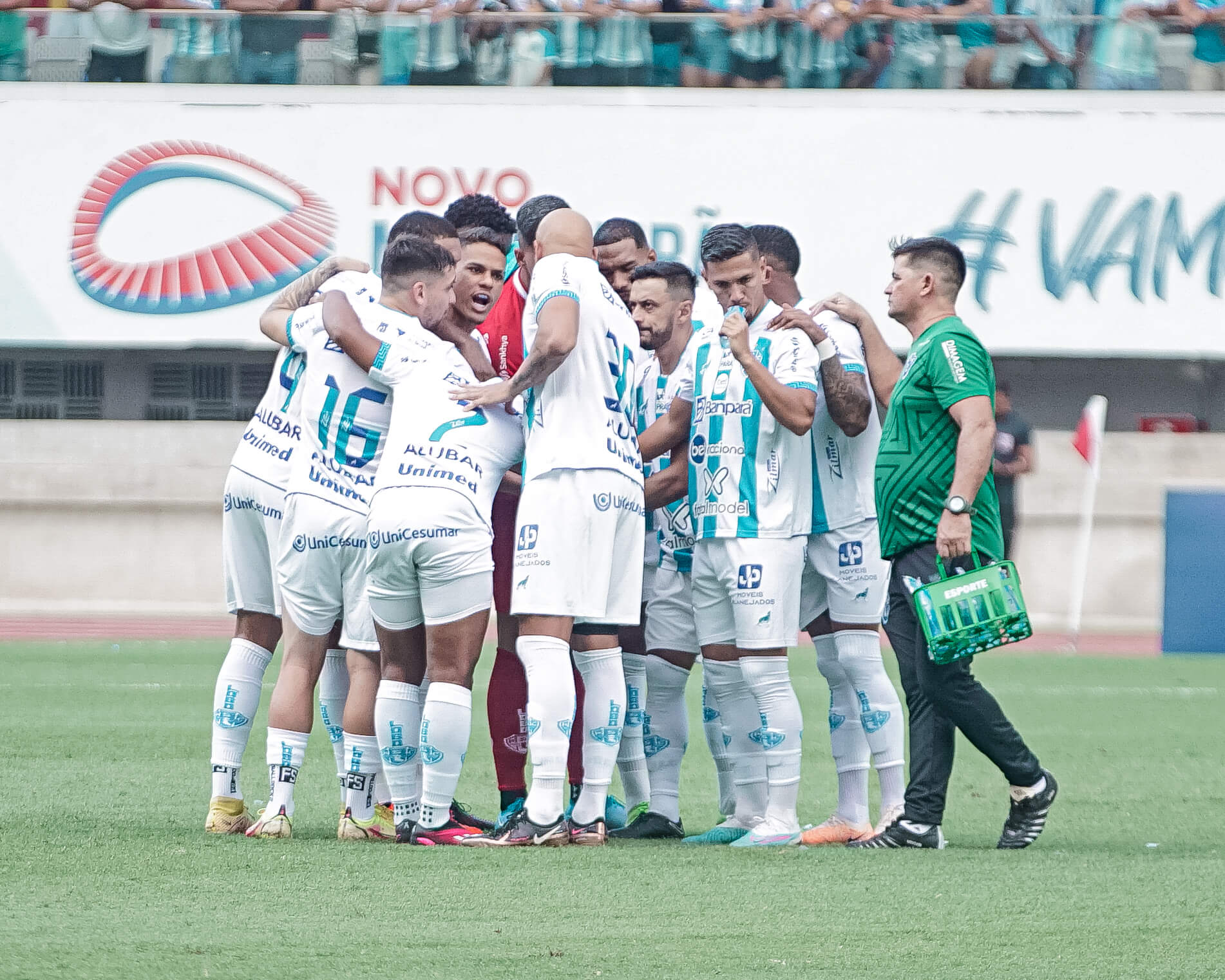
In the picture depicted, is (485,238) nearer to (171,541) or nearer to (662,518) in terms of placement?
(662,518)

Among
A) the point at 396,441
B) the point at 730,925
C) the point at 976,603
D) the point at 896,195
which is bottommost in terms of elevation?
the point at 730,925

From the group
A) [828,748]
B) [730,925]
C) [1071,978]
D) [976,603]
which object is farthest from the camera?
[828,748]

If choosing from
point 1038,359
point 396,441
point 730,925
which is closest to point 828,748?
point 396,441

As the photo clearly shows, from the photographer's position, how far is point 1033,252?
18531 mm

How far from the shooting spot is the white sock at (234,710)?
5.94m

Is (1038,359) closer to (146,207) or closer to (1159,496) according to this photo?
(1159,496)

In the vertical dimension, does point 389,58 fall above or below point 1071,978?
above

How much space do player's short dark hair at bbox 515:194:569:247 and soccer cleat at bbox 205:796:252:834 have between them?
2112 millimetres

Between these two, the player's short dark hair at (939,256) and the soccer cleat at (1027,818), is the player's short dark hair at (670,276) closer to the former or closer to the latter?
the player's short dark hair at (939,256)

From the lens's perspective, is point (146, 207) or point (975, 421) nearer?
point (975, 421)

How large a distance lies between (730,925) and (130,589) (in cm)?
1444

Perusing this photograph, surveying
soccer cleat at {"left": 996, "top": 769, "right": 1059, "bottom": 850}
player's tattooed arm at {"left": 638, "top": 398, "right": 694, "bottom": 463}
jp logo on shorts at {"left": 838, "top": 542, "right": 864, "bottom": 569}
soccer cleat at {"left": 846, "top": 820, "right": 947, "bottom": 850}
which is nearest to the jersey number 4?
player's tattooed arm at {"left": 638, "top": 398, "right": 694, "bottom": 463}

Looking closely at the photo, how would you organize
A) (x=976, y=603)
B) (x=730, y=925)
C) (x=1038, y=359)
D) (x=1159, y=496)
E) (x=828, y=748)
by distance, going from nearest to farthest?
(x=730, y=925) < (x=976, y=603) < (x=828, y=748) < (x=1159, y=496) < (x=1038, y=359)

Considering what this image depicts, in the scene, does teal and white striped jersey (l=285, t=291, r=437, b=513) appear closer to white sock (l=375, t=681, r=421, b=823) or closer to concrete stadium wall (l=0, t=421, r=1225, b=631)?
white sock (l=375, t=681, r=421, b=823)
